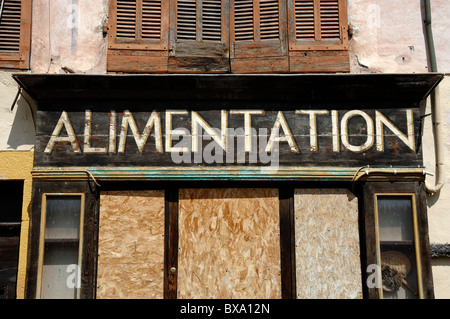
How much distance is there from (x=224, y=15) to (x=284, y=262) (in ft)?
11.0

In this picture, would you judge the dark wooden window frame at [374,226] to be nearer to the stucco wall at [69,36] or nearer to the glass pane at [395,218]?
the glass pane at [395,218]

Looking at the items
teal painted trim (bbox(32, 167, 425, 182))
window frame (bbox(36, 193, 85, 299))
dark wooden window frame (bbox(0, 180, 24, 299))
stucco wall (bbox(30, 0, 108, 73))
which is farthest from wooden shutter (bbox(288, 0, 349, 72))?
dark wooden window frame (bbox(0, 180, 24, 299))

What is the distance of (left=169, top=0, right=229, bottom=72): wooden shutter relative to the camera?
6.46 m

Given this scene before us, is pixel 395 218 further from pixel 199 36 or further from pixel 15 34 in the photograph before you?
pixel 15 34

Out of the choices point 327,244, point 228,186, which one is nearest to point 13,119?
point 228,186

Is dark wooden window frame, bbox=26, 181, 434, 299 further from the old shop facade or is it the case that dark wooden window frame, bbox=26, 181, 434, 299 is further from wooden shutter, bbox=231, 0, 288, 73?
wooden shutter, bbox=231, 0, 288, 73

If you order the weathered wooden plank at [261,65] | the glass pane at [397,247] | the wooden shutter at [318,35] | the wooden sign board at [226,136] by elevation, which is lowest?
the glass pane at [397,247]

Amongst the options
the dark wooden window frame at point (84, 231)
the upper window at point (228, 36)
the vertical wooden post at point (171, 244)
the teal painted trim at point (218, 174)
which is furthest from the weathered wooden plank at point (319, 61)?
the dark wooden window frame at point (84, 231)

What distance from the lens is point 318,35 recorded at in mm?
6531

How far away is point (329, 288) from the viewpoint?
5.99 m

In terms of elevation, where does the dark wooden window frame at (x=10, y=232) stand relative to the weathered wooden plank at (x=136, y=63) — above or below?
below

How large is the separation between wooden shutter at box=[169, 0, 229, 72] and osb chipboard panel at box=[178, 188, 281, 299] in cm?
168

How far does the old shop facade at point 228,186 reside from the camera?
19.7ft

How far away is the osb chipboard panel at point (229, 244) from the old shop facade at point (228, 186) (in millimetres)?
13
